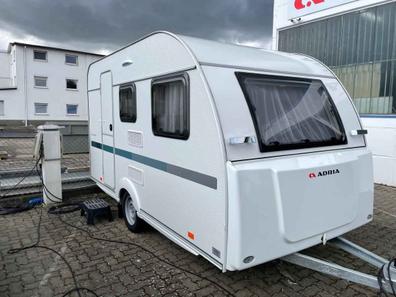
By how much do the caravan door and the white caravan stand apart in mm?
892

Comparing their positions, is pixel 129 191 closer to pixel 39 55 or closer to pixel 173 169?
pixel 173 169

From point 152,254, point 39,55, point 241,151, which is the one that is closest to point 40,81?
point 39,55

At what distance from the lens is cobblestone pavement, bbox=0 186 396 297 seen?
3184mm

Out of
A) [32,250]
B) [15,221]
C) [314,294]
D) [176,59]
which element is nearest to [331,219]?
[314,294]

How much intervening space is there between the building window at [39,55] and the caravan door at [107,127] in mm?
24035

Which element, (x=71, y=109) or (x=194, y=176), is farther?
(x=71, y=109)

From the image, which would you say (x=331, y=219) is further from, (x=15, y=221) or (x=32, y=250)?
(x=15, y=221)

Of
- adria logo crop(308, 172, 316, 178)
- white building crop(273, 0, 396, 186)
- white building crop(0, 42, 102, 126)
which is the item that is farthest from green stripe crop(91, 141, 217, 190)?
white building crop(0, 42, 102, 126)

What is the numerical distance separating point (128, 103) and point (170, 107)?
3.92ft

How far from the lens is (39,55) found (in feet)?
85.5

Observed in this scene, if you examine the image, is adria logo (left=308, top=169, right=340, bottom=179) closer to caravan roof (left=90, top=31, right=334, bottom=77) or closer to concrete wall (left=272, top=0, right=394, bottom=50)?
caravan roof (left=90, top=31, right=334, bottom=77)

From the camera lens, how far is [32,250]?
4043 millimetres

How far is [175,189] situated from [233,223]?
3.23 feet

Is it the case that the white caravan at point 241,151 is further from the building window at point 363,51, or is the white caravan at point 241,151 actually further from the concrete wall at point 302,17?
the concrete wall at point 302,17
